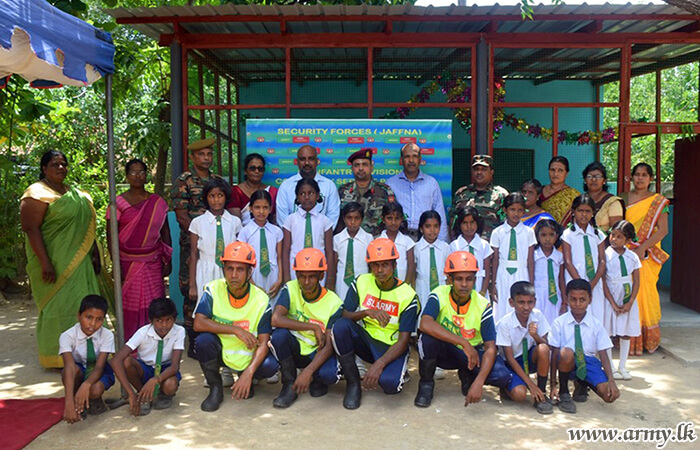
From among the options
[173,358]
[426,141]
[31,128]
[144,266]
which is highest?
[31,128]

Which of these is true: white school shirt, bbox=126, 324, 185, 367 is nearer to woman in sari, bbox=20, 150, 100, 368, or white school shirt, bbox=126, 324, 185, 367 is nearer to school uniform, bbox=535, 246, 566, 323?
woman in sari, bbox=20, 150, 100, 368

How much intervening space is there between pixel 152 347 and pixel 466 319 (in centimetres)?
229

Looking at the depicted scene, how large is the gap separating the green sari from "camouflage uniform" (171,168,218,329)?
0.81 metres

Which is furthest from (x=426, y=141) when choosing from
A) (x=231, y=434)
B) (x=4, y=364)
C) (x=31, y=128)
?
(x=31, y=128)

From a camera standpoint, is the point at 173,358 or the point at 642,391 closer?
the point at 173,358

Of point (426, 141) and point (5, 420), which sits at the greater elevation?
point (426, 141)

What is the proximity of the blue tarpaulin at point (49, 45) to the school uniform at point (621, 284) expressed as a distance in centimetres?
441

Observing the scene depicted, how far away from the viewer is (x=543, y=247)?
193 inches

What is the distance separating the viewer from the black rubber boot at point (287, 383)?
13.3 ft

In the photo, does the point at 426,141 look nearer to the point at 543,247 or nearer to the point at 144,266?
the point at 543,247

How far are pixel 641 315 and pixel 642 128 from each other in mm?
2191

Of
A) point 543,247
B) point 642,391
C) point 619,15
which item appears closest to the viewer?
point 642,391

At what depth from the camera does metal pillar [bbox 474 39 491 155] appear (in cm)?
631

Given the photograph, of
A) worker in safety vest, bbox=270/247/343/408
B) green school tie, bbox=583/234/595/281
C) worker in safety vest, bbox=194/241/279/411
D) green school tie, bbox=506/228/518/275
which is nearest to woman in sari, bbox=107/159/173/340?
worker in safety vest, bbox=194/241/279/411
